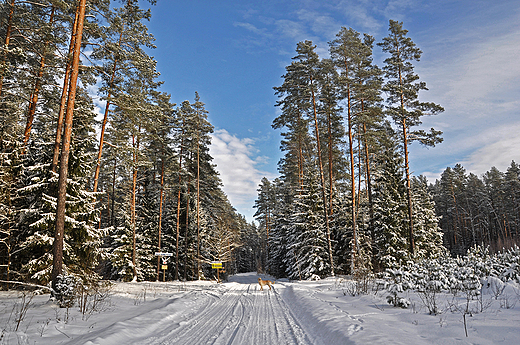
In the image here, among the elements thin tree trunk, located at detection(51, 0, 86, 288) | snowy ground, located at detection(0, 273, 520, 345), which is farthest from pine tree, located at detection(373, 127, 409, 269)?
thin tree trunk, located at detection(51, 0, 86, 288)

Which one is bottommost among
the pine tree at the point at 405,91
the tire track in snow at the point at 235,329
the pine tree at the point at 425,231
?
the tire track in snow at the point at 235,329

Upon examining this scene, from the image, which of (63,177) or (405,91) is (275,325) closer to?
(63,177)

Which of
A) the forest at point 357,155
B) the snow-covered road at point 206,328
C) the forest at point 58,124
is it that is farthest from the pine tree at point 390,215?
the forest at point 58,124

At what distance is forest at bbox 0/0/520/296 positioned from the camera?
11.6 metres

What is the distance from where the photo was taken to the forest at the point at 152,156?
456 inches

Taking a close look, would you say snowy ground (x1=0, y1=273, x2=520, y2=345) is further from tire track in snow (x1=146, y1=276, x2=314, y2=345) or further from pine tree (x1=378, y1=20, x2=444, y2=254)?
pine tree (x1=378, y1=20, x2=444, y2=254)

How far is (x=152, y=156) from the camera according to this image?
2686 cm

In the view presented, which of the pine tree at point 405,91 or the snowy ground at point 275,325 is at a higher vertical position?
the pine tree at point 405,91

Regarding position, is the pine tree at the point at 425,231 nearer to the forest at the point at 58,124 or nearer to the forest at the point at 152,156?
the forest at the point at 152,156

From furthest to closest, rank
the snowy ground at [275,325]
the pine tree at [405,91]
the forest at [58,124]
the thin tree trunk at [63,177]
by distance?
the pine tree at [405,91] → the forest at [58,124] → the thin tree trunk at [63,177] → the snowy ground at [275,325]

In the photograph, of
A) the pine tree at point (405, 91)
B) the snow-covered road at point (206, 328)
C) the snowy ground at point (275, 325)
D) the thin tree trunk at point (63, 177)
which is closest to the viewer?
the snowy ground at point (275, 325)

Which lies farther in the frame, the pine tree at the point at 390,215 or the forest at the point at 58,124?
the pine tree at the point at 390,215

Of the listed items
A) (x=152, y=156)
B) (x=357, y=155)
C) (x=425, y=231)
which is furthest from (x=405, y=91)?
(x=152, y=156)

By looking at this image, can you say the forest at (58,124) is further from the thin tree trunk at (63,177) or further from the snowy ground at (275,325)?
the snowy ground at (275,325)
